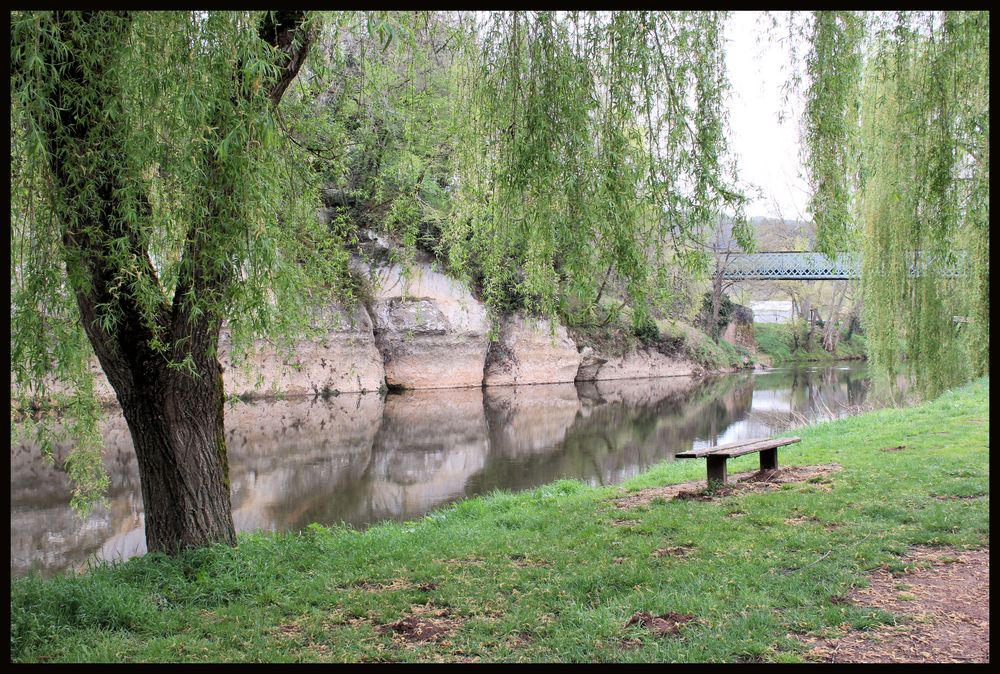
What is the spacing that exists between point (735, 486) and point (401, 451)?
28.0 feet

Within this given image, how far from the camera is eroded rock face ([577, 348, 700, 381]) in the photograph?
3127cm

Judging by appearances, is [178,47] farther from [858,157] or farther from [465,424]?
[465,424]

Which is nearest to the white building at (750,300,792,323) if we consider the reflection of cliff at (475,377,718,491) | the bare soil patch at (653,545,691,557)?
the reflection of cliff at (475,377,718,491)

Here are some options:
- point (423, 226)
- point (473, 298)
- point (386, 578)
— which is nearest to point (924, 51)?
point (386, 578)

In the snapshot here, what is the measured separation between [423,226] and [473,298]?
519 cm

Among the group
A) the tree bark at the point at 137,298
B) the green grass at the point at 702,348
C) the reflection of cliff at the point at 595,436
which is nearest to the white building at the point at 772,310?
the green grass at the point at 702,348

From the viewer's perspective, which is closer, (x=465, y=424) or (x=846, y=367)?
(x=465, y=424)

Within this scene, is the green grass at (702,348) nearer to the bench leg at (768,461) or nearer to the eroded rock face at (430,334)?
the eroded rock face at (430,334)

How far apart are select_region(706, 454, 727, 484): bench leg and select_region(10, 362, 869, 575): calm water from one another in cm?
378

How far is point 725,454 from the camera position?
8336mm

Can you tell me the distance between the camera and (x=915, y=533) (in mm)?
5898

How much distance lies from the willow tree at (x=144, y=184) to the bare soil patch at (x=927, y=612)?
3.51 meters

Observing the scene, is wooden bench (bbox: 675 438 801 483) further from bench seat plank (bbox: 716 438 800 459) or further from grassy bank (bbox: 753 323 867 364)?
grassy bank (bbox: 753 323 867 364)

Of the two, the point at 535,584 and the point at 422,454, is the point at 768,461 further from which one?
the point at 422,454
